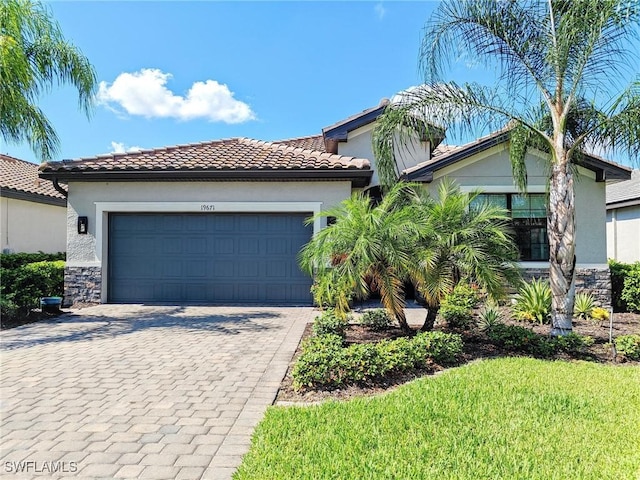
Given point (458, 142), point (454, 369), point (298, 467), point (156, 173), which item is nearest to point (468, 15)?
point (458, 142)

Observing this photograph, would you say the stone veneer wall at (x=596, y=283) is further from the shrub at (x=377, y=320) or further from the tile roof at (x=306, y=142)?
the tile roof at (x=306, y=142)

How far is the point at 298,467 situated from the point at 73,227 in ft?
37.8

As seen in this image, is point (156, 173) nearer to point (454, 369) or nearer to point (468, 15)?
point (468, 15)

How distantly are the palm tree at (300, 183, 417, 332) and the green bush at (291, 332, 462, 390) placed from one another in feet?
3.03

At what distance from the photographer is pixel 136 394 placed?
4.98 m

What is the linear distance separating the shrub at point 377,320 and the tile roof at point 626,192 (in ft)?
55.7

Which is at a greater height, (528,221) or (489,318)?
(528,221)

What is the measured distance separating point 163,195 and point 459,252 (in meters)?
8.92

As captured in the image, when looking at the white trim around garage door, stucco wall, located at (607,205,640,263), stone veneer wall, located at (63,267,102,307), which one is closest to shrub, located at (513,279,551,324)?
the white trim around garage door

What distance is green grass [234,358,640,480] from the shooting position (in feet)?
10.5

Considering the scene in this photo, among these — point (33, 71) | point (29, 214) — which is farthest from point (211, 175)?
point (29, 214)

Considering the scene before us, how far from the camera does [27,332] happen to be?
Result: 27.6 feet

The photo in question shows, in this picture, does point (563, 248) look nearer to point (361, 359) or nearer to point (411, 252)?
point (411, 252)

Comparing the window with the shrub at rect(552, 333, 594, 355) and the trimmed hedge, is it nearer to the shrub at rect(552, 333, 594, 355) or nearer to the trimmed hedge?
the shrub at rect(552, 333, 594, 355)
